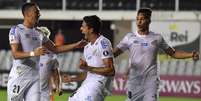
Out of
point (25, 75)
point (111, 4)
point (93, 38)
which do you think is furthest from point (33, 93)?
point (111, 4)

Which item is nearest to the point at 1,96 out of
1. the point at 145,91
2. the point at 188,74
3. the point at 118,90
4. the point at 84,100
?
the point at 118,90

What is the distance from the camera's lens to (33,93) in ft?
37.1

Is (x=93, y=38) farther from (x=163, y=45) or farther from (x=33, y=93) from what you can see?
(x=163, y=45)

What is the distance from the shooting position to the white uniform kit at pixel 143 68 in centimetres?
1165

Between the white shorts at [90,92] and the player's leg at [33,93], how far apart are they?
1262mm

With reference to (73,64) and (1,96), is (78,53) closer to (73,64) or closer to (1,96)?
(73,64)

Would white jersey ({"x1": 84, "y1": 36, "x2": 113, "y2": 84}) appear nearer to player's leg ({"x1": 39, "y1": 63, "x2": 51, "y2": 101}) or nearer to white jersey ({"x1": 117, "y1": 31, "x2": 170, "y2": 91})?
white jersey ({"x1": 117, "y1": 31, "x2": 170, "y2": 91})

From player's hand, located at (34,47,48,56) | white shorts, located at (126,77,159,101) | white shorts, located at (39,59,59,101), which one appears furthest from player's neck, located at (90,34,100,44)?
white shorts, located at (39,59,59,101)

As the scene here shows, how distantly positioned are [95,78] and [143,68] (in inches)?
63.8

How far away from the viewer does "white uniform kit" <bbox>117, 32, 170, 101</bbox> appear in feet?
38.2

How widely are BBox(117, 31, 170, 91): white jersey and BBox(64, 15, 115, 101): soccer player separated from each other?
55.9 inches

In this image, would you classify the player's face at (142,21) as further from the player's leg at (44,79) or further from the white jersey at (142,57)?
the player's leg at (44,79)

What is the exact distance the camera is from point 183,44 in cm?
2834

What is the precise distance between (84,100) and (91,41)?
79 centimetres
